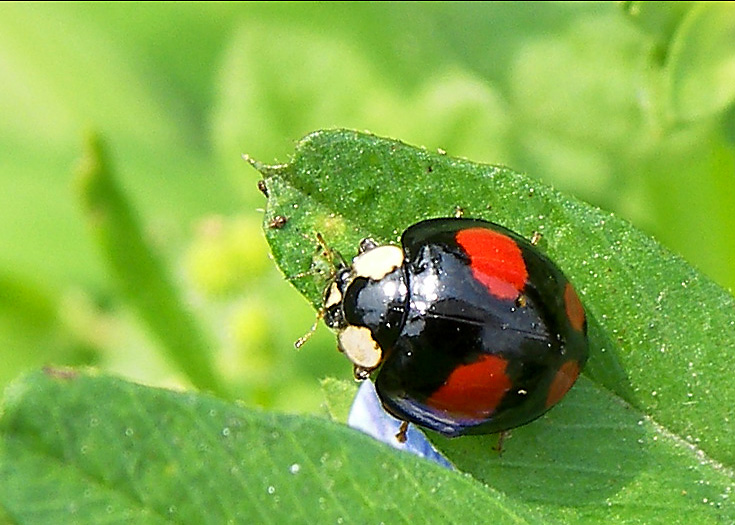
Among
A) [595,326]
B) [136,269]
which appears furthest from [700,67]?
[136,269]

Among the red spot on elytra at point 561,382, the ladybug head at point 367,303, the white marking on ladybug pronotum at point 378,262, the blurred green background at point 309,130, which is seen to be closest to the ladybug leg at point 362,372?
the ladybug head at point 367,303

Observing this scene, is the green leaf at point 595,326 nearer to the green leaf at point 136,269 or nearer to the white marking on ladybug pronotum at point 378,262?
the white marking on ladybug pronotum at point 378,262

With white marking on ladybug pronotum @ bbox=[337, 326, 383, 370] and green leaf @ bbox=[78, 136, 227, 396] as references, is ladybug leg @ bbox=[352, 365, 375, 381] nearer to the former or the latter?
white marking on ladybug pronotum @ bbox=[337, 326, 383, 370]

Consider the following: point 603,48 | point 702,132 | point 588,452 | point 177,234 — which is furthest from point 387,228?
point 177,234

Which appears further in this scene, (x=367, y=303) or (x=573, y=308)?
(x=367, y=303)

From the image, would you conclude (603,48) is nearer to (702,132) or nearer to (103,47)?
(702,132)

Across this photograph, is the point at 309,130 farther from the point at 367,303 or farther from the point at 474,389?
the point at 474,389

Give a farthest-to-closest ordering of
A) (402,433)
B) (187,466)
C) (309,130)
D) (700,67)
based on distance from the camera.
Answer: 1. (309,130)
2. (700,67)
3. (402,433)
4. (187,466)

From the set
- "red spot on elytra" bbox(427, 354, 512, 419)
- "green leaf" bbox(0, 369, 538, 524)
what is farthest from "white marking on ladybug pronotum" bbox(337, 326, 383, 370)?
"green leaf" bbox(0, 369, 538, 524)
